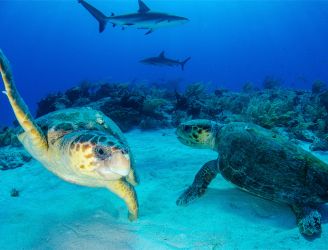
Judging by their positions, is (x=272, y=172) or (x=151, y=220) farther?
(x=151, y=220)

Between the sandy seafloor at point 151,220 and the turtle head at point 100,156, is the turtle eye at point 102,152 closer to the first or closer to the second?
the turtle head at point 100,156

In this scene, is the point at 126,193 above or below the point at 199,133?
below

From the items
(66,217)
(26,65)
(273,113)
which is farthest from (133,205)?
(26,65)

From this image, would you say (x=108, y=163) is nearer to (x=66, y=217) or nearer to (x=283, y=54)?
(x=66, y=217)

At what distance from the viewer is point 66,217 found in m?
3.75

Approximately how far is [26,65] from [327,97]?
13482 centimetres

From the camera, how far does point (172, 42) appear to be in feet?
500

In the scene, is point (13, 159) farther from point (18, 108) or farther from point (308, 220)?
point (308, 220)

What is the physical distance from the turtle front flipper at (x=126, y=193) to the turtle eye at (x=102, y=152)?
0.86m

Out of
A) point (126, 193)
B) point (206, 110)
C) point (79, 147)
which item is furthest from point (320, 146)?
point (79, 147)

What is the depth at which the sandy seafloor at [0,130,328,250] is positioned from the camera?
3049 mm

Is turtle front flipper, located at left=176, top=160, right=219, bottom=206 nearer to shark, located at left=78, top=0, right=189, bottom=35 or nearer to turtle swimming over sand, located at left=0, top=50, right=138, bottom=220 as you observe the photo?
turtle swimming over sand, located at left=0, top=50, right=138, bottom=220

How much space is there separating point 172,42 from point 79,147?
157 metres

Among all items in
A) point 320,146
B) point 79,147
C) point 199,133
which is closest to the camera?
point 79,147
